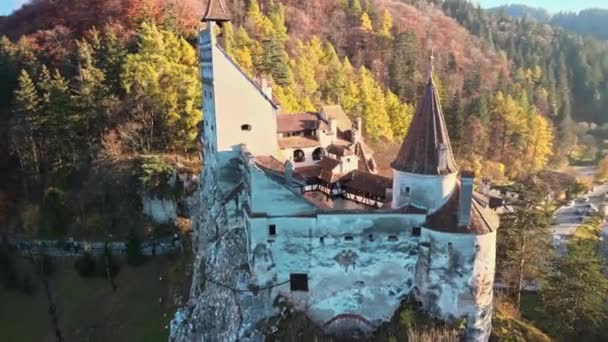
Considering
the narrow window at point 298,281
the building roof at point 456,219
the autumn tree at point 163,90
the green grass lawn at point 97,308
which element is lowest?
the green grass lawn at point 97,308

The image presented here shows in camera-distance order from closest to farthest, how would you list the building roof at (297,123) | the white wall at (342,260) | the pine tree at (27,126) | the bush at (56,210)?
1. the white wall at (342,260)
2. the building roof at (297,123)
3. the bush at (56,210)
4. the pine tree at (27,126)

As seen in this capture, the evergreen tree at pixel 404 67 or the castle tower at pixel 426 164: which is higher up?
the evergreen tree at pixel 404 67

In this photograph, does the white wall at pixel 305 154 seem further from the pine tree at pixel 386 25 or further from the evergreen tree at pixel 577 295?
the pine tree at pixel 386 25

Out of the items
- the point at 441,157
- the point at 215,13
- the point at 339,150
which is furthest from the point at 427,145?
the point at 215,13

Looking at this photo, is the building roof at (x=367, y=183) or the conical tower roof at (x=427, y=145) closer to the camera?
the conical tower roof at (x=427, y=145)

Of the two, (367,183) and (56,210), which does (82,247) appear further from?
(367,183)

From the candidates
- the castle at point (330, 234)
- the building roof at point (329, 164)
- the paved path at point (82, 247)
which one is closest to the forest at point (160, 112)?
the paved path at point (82, 247)

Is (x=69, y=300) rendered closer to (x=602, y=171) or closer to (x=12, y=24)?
(x=12, y=24)

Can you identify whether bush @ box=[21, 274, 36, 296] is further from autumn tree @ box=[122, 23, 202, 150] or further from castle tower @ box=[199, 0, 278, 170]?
castle tower @ box=[199, 0, 278, 170]
